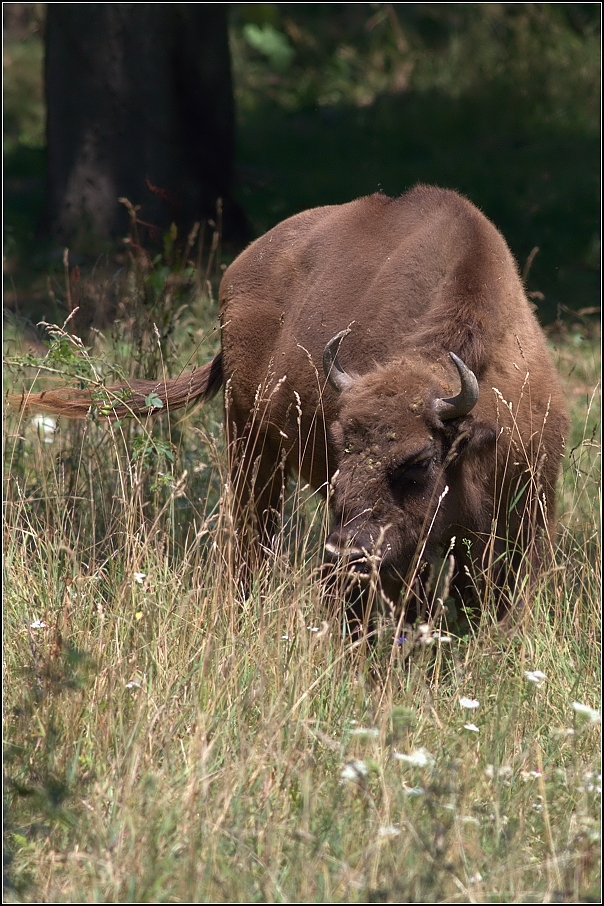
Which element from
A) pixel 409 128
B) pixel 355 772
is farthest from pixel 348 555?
pixel 409 128

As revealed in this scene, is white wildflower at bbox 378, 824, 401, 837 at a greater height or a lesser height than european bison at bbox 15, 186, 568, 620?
lesser

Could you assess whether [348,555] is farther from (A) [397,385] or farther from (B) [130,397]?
(B) [130,397]

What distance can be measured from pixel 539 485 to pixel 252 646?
1433 mm

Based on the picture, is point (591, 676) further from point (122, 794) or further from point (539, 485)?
point (122, 794)

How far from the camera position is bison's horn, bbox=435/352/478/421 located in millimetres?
4234

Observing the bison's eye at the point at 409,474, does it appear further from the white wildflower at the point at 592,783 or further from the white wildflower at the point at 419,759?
the white wildflower at the point at 592,783

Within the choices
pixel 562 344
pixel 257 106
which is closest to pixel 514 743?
pixel 562 344

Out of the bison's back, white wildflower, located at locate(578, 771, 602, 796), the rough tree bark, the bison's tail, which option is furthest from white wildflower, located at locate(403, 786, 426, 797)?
the rough tree bark

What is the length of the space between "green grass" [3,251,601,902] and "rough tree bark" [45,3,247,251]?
6.27m

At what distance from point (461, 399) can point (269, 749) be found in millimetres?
1784

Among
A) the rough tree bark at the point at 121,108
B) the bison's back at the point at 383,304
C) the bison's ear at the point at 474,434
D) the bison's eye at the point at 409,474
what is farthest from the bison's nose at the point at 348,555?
the rough tree bark at the point at 121,108

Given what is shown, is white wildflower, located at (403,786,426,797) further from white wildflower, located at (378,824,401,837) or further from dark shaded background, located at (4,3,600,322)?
dark shaded background, located at (4,3,600,322)

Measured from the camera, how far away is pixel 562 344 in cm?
938

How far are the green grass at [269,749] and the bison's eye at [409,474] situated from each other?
1.85 ft
